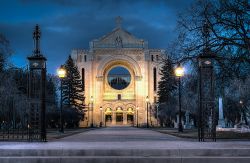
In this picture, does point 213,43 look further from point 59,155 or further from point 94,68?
point 94,68

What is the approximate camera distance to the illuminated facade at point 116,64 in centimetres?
12588

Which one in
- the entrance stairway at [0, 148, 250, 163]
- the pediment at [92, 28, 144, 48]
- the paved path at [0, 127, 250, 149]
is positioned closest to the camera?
the entrance stairway at [0, 148, 250, 163]

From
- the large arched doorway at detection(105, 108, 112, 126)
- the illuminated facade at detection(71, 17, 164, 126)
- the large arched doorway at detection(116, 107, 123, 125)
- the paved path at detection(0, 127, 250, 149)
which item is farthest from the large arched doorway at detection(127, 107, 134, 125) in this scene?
the paved path at detection(0, 127, 250, 149)

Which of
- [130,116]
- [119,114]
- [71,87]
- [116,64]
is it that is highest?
[116,64]

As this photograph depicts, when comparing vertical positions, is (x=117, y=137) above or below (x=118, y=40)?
below

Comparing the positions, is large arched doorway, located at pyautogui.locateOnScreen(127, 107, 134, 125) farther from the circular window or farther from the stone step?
the stone step

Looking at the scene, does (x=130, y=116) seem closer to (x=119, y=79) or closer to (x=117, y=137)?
(x=119, y=79)

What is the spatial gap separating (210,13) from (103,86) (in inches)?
4127

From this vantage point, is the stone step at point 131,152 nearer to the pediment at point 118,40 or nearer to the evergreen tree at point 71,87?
the evergreen tree at point 71,87

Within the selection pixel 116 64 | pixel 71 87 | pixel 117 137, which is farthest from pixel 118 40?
pixel 117 137

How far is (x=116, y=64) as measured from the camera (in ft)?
427

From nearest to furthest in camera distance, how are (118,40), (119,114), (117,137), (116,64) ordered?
(117,137) < (118,40) < (119,114) < (116,64)

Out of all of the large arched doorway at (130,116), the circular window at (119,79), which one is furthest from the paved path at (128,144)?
the circular window at (119,79)

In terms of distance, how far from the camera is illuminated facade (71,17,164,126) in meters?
126
